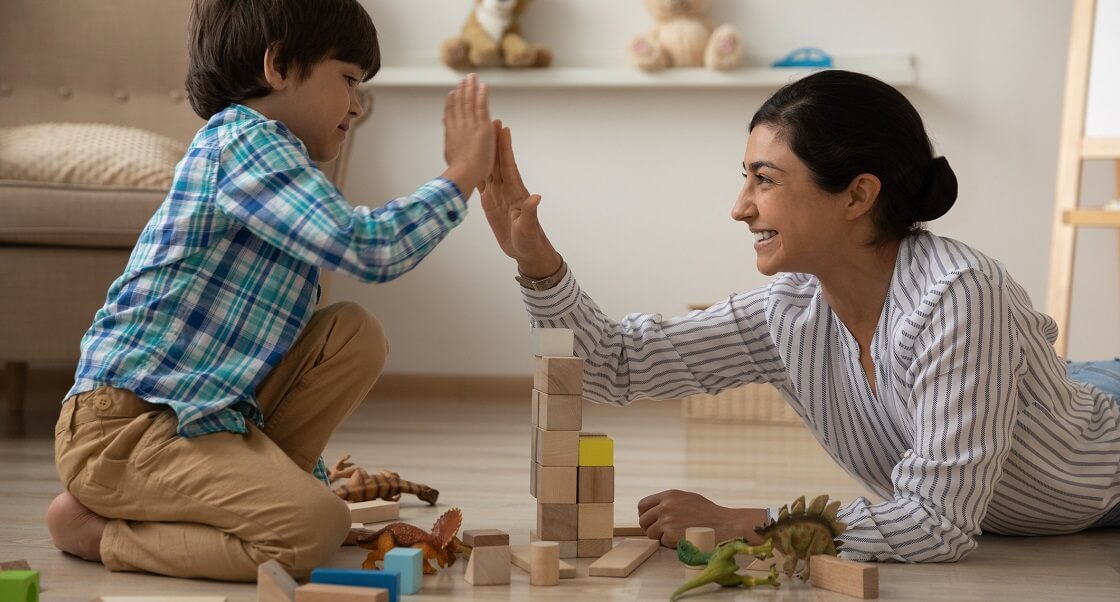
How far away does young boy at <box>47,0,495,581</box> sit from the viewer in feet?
3.60

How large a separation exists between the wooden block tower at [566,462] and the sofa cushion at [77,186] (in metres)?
1.14

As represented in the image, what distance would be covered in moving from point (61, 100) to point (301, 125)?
1613 millimetres

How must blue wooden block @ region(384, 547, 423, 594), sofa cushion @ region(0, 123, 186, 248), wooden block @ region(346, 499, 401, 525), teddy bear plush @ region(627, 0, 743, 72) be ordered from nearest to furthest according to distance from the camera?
blue wooden block @ region(384, 547, 423, 594) → wooden block @ region(346, 499, 401, 525) → sofa cushion @ region(0, 123, 186, 248) → teddy bear plush @ region(627, 0, 743, 72)

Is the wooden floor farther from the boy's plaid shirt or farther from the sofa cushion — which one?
the sofa cushion

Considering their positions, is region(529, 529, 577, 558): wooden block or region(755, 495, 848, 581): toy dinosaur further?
A: region(529, 529, 577, 558): wooden block

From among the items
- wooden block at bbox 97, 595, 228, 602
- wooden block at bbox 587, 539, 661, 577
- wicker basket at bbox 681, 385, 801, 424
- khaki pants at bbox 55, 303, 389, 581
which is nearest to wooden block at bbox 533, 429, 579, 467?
wooden block at bbox 587, 539, 661, 577

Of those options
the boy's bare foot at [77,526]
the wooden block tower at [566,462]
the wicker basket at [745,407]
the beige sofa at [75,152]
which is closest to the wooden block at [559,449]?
the wooden block tower at [566,462]

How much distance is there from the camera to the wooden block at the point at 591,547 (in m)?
1.22

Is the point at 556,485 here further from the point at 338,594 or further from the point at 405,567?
the point at 338,594

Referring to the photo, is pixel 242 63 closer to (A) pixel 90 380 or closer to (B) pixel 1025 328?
(A) pixel 90 380

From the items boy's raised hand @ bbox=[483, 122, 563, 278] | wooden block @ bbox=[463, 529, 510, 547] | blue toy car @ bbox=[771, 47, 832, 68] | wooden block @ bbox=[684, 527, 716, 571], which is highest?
blue toy car @ bbox=[771, 47, 832, 68]

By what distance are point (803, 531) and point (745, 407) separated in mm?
1640

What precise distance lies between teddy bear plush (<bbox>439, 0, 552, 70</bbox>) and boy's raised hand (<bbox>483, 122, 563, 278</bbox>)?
1688mm

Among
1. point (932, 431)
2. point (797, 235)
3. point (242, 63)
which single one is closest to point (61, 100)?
point (242, 63)
